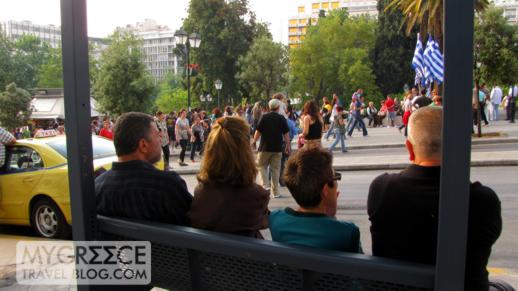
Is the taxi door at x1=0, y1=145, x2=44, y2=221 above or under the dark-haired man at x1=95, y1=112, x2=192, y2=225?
under

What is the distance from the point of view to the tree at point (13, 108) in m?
39.9

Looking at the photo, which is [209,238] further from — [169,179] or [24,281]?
[24,281]

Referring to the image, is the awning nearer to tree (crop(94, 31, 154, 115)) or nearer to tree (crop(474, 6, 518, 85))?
tree (crop(94, 31, 154, 115))

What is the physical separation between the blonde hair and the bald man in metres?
0.86

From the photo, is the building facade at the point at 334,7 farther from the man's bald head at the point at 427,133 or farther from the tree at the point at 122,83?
the man's bald head at the point at 427,133

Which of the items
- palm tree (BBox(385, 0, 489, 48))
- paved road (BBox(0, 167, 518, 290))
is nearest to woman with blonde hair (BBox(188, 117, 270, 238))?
paved road (BBox(0, 167, 518, 290))

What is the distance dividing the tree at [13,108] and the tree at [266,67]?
1979 cm

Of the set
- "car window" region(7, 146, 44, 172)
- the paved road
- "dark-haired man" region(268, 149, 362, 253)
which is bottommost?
the paved road

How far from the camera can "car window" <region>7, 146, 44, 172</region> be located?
7563 millimetres

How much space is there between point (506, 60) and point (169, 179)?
1814 centimetres

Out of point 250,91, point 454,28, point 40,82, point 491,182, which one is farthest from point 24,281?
point 40,82

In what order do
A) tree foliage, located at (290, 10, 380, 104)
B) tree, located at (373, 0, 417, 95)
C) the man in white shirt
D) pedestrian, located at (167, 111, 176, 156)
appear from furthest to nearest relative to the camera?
tree, located at (373, 0, 417, 95), tree foliage, located at (290, 10, 380, 104), pedestrian, located at (167, 111, 176, 156), the man in white shirt

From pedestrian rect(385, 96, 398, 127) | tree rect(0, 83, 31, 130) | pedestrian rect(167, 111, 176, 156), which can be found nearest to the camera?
pedestrian rect(167, 111, 176, 156)

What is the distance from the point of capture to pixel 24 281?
5.09 meters
